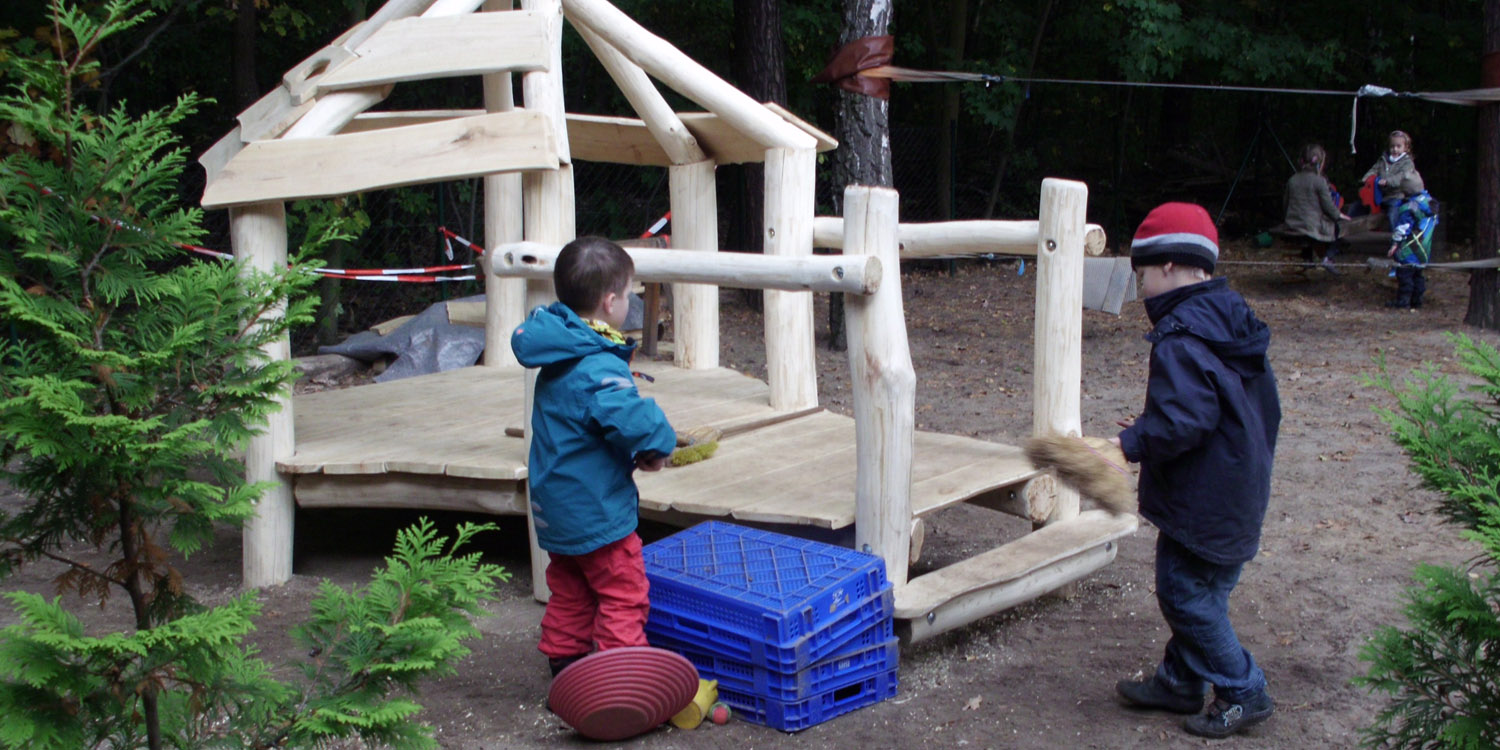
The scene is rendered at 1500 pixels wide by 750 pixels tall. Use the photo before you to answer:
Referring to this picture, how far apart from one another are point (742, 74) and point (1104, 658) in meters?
7.61

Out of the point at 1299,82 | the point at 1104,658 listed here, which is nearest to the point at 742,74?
the point at 1104,658

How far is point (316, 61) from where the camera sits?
5156 mm

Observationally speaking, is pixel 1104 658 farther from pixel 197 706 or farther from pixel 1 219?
pixel 1 219

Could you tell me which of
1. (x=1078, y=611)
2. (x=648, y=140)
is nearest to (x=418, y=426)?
(x=648, y=140)

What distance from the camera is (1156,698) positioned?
12.1ft

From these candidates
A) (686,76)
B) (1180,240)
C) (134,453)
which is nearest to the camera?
(134,453)

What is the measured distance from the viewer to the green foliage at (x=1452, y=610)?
7.80ft

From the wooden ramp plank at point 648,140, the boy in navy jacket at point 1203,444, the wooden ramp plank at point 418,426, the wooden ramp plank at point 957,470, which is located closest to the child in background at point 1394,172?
the wooden ramp plank at point 648,140

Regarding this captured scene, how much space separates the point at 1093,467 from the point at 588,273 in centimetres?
155

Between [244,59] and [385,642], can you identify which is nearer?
[385,642]

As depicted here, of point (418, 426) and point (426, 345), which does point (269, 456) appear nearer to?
point (418, 426)

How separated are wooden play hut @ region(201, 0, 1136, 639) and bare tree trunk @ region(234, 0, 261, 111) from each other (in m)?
5.02

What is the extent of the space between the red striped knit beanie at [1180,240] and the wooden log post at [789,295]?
211cm

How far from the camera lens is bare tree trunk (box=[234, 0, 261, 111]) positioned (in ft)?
32.7
